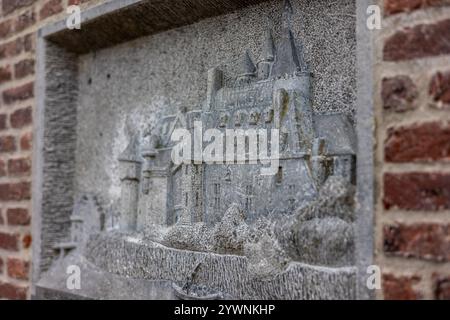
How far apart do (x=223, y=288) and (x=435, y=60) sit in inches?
35.7

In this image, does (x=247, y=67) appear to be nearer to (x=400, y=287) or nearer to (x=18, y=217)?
(x=400, y=287)

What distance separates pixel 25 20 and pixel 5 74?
26 cm

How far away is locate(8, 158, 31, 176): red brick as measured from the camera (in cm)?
220

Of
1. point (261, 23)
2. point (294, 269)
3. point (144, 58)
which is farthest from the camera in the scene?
point (144, 58)

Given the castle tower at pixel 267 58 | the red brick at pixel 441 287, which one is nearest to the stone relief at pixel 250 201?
the castle tower at pixel 267 58

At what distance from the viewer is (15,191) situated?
2.24m

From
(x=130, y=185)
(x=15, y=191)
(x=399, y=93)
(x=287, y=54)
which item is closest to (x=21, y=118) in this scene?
(x=15, y=191)

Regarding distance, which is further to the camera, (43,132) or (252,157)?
(43,132)

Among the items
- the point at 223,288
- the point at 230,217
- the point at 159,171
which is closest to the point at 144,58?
the point at 159,171

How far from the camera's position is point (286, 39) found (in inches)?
63.2

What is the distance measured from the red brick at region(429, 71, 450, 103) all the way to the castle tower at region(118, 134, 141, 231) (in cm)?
115

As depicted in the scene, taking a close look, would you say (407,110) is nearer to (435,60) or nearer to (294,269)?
(435,60)

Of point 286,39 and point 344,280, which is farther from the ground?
point 286,39
